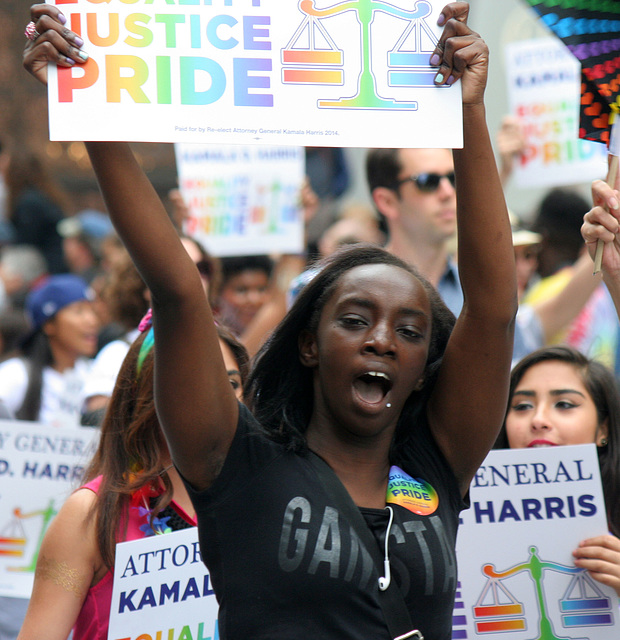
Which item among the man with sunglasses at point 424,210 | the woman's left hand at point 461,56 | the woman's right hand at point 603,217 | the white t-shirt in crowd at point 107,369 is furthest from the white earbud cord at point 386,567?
the white t-shirt in crowd at point 107,369

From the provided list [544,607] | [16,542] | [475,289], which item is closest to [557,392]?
[544,607]

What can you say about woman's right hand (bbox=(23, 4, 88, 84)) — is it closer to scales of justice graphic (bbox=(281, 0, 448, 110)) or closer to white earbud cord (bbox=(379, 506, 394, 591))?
scales of justice graphic (bbox=(281, 0, 448, 110))

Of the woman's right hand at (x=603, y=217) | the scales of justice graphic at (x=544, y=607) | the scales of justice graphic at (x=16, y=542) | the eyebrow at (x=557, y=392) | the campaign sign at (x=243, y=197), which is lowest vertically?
the scales of justice graphic at (x=544, y=607)

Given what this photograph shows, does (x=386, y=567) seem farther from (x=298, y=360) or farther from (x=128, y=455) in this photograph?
(x=128, y=455)

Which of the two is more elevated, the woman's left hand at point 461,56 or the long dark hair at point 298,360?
the woman's left hand at point 461,56

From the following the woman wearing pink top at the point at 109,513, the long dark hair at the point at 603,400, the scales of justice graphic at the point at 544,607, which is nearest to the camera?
the woman wearing pink top at the point at 109,513

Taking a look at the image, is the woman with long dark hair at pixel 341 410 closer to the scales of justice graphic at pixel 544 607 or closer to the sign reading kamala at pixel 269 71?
the sign reading kamala at pixel 269 71

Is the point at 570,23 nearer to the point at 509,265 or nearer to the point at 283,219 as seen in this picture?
the point at 509,265

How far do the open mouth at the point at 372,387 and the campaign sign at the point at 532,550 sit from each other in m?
1.01

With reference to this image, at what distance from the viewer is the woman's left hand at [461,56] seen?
2174 mm

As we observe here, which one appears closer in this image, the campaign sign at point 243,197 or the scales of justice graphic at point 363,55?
the scales of justice graphic at point 363,55

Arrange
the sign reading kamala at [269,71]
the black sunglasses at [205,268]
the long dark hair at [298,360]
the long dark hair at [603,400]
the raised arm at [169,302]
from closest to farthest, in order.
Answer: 1. the raised arm at [169,302]
2. the sign reading kamala at [269,71]
3. the long dark hair at [298,360]
4. the long dark hair at [603,400]
5. the black sunglasses at [205,268]

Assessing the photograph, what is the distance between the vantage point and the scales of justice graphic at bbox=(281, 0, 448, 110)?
2207mm

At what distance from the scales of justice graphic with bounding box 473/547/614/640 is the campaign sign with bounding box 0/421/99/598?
1469 millimetres
